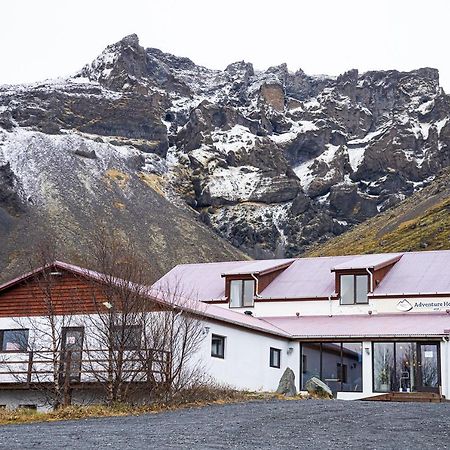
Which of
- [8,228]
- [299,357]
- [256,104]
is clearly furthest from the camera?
[256,104]

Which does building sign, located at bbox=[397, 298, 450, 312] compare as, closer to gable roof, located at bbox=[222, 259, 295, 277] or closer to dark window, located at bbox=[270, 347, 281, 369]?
dark window, located at bbox=[270, 347, 281, 369]

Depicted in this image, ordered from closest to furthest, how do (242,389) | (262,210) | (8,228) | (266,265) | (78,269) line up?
(78,269)
(242,389)
(266,265)
(8,228)
(262,210)

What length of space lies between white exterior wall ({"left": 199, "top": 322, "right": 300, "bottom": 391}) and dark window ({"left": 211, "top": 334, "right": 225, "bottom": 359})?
117 mm

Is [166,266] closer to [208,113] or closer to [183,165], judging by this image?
[183,165]

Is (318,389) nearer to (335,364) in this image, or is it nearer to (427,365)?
(335,364)

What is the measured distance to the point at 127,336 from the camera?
862 inches

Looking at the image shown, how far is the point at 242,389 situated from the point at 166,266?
73.9 metres

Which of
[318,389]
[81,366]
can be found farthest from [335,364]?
[81,366]

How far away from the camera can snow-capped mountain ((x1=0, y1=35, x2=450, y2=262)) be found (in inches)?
5379

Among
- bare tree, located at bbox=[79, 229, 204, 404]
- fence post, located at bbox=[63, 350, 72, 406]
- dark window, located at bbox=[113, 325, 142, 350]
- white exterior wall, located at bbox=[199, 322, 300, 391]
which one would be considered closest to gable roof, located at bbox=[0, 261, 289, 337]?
bare tree, located at bbox=[79, 229, 204, 404]

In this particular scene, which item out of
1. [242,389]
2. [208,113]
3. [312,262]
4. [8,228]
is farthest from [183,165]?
[242,389]

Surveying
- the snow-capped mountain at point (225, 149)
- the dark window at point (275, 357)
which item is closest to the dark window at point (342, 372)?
the dark window at point (275, 357)

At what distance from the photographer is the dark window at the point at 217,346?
2759 centimetres

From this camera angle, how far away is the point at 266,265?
128 ft
